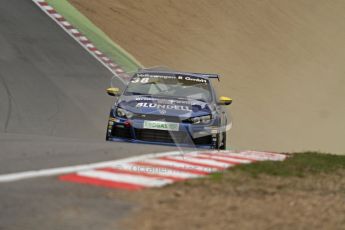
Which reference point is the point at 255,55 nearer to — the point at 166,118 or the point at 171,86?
the point at 171,86

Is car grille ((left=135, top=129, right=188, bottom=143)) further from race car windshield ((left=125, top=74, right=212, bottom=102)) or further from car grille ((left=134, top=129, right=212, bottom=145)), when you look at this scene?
race car windshield ((left=125, top=74, right=212, bottom=102))

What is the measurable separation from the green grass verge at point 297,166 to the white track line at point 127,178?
0.71 meters

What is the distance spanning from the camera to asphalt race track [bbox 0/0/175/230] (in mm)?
5461

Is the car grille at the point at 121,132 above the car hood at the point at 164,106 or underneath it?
underneath

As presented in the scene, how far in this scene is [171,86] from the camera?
40.4 ft

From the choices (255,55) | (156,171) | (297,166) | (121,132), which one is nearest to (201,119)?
(121,132)

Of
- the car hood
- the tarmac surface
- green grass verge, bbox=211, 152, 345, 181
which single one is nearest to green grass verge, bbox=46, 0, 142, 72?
the tarmac surface

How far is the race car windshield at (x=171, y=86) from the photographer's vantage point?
12.1 m

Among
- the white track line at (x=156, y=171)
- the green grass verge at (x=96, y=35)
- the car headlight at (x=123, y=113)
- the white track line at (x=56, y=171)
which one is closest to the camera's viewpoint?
the white track line at (x=56, y=171)

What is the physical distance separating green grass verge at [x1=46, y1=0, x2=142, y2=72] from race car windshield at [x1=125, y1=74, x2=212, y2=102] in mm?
8729

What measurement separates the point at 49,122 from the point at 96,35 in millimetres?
8859

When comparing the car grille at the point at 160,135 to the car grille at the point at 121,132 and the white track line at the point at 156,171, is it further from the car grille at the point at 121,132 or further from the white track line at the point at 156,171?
the white track line at the point at 156,171

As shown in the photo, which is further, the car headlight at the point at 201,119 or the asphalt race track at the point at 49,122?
the car headlight at the point at 201,119

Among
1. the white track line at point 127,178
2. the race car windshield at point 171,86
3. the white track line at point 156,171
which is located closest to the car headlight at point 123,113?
the race car windshield at point 171,86
